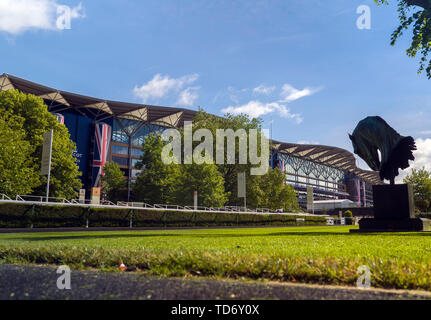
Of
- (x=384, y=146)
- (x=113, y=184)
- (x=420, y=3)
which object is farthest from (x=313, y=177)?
(x=420, y=3)

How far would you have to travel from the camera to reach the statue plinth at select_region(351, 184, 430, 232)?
19.2 m

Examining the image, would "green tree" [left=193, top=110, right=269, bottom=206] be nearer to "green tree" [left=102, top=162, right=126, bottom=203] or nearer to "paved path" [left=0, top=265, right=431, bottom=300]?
"green tree" [left=102, top=162, right=126, bottom=203]

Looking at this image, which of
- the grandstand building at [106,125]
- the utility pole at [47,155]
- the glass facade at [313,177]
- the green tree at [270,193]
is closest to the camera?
the utility pole at [47,155]

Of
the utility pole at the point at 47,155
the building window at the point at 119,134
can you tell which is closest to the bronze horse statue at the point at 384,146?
the utility pole at the point at 47,155

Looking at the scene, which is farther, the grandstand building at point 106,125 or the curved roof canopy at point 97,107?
the grandstand building at point 106,125

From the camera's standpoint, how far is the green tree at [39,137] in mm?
32281

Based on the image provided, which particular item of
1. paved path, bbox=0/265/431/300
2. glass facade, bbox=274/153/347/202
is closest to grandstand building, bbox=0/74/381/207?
glass facade, bbox=274/153/347/202

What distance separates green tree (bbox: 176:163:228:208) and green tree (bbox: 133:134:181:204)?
1240mm

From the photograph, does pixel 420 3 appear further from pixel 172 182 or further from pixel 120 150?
pixel 120 150

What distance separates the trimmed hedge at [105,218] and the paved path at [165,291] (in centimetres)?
2273

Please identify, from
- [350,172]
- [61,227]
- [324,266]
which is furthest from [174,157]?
[350,172]

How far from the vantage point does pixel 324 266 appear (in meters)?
4.37

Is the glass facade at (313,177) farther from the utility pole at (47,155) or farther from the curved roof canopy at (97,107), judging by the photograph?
the utility pole at (47,155)
